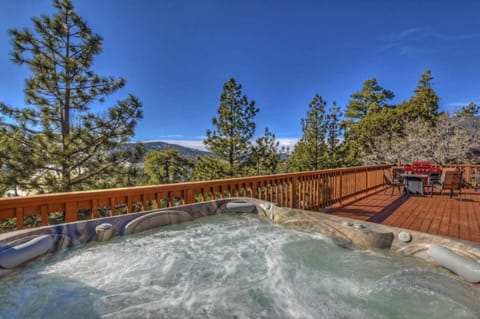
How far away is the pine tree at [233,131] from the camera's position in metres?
11.2

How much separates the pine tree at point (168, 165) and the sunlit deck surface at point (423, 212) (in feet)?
51.4

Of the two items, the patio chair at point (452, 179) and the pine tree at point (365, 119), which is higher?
the pine tree at point (365, 119)

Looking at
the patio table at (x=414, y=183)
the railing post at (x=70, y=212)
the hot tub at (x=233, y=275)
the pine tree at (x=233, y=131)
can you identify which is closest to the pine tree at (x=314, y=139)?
the pine tree at (x=233, y=131)

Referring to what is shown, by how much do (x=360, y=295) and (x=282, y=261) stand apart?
0.58 m

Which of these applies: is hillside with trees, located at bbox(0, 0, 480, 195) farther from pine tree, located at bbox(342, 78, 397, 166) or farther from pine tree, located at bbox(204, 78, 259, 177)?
pine tree, located at bbox(342, 78, 397, 166)

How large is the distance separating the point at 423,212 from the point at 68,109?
32.3 feet

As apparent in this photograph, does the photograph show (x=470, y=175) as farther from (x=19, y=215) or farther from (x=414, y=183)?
(x=19, y=215)

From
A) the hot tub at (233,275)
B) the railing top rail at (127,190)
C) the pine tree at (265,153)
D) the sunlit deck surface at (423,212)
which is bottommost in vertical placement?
the sunlit deck surface at (423,212)

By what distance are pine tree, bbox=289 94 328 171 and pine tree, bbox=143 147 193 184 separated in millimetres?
9193

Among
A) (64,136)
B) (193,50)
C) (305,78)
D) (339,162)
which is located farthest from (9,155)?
(339,162)

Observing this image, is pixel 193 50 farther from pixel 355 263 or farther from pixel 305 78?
pixel 355 263

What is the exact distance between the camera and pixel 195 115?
17.2m

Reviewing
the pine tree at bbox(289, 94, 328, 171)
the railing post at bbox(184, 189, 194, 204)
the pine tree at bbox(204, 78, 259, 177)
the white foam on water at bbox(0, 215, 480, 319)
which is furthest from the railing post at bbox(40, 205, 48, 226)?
the pine tree at bbox(289, 94, 328, 171)

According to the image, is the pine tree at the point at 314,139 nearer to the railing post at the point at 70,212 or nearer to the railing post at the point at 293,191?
the railing post at the point at 293,191
